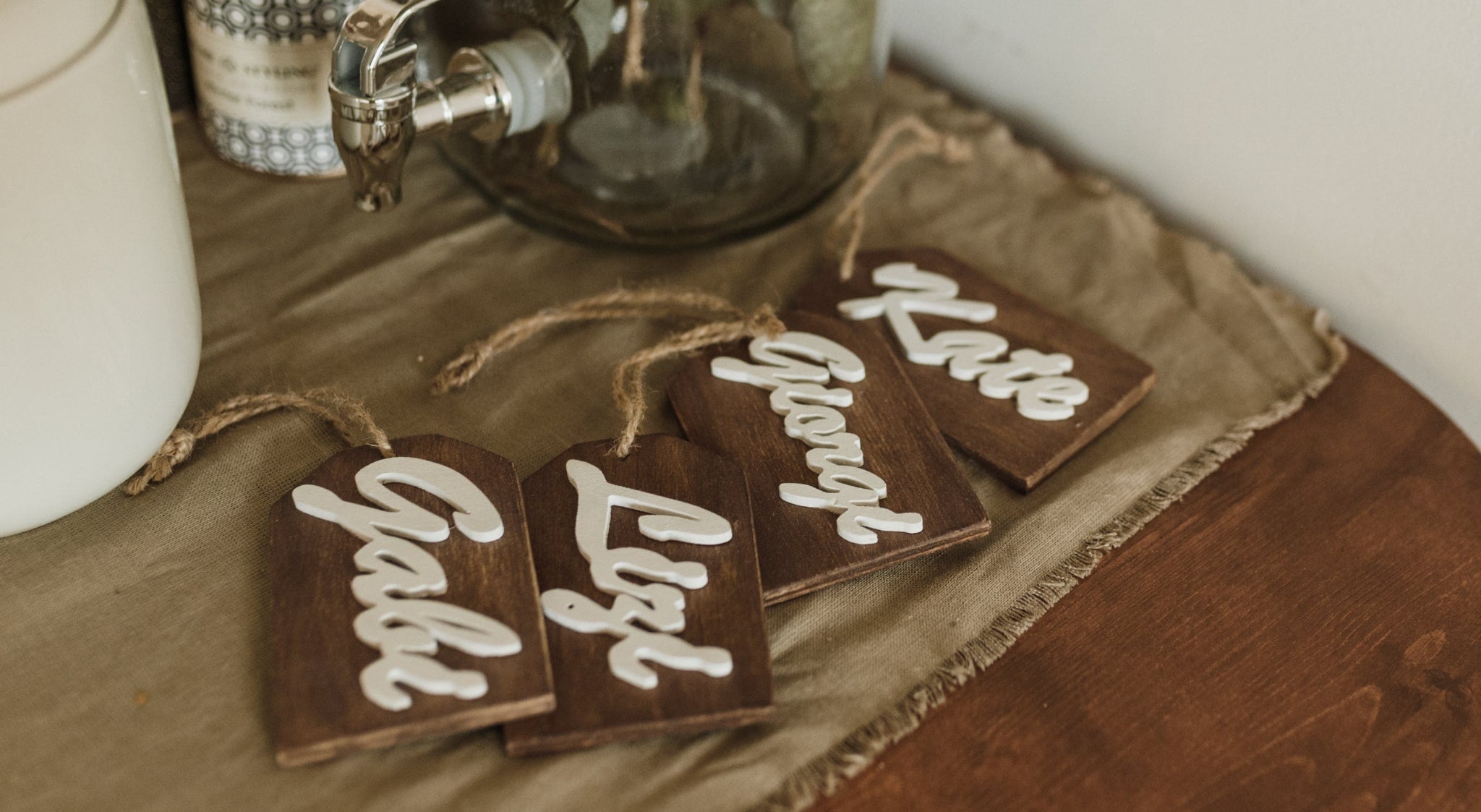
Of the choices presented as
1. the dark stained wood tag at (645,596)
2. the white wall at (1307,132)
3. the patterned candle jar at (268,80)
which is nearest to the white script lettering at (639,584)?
the dark stained wood tag at (645,596)

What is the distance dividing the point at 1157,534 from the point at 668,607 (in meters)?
0.25

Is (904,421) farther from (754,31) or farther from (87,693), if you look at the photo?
(87,693)

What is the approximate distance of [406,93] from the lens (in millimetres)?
519

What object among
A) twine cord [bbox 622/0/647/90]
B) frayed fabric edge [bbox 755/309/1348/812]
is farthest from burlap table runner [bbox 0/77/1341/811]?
twine cord [bbox 622/0/647/90]

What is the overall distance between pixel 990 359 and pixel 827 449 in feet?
0.39

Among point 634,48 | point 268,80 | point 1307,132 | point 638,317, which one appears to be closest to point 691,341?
point 638,317

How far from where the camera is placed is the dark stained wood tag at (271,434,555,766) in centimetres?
41

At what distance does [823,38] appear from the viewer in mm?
616

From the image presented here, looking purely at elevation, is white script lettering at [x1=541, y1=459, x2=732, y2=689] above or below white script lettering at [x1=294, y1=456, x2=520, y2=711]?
above

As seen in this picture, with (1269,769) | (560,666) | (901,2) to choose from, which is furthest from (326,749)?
(901,2)

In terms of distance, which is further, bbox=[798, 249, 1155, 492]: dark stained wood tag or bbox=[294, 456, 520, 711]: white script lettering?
bbox=[798, 249, 1155, 492]: dark stained wood tag

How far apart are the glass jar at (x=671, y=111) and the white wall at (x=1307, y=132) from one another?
147 millimetres

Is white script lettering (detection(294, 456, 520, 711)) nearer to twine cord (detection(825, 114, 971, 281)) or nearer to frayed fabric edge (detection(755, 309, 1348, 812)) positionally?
frayed fabric edge (detection(755, 309, 1348, 812))

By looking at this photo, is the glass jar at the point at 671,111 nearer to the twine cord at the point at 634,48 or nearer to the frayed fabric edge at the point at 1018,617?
the twine cord at the point at 634,48
